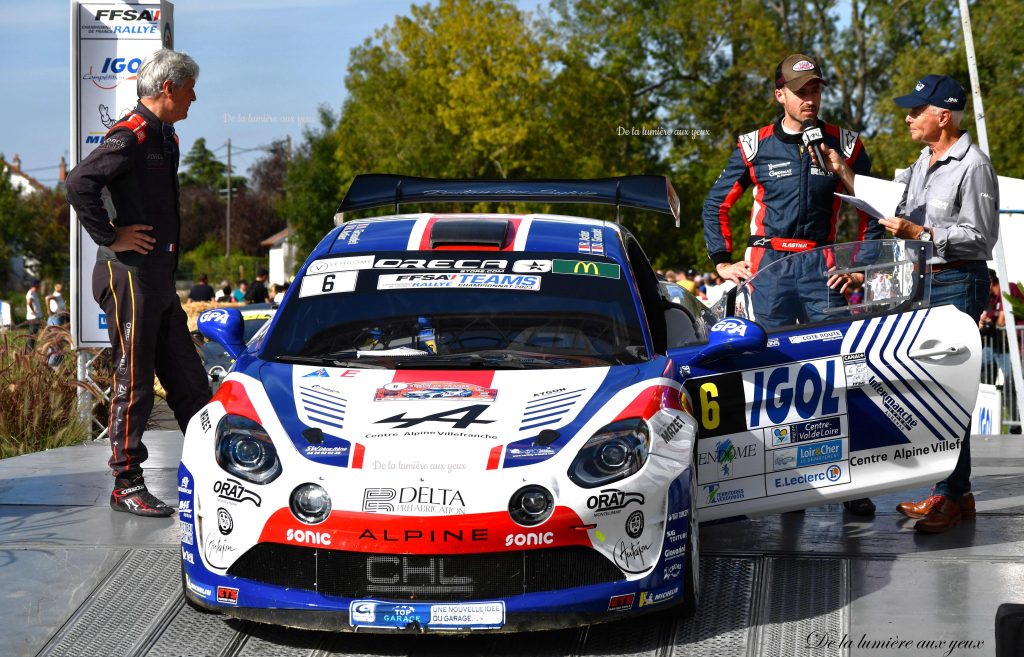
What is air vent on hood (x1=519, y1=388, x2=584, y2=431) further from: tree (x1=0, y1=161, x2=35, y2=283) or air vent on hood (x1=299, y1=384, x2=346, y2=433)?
tree (x1=0, y1=161, x2=35, y2=283)

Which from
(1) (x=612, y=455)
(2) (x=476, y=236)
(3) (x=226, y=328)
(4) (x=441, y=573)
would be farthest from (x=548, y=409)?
(3) (x=226, y=328)

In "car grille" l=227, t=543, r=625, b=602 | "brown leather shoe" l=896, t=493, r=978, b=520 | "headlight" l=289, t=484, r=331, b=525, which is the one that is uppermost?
"headlight" l=289, t=484, r=331, b=525

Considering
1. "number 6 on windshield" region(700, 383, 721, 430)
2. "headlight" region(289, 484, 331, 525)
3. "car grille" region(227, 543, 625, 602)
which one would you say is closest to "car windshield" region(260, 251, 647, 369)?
"number 6 on windshield" region(700, 383, 721, 430)

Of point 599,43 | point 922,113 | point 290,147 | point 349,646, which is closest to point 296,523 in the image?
point 349,646

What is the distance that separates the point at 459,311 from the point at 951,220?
2.39 metres

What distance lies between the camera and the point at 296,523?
13.0 feet

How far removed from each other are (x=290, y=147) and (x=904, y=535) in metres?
102

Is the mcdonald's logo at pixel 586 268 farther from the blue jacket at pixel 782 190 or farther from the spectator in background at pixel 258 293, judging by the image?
the spectator in background at pixel 258 293

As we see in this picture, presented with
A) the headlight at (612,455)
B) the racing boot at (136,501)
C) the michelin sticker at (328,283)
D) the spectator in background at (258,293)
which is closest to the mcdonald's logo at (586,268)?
the michelin sticker at (328,283)

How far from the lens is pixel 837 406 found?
5.13 meters

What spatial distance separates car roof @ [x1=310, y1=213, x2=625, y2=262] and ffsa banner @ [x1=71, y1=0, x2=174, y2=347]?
4.85 meters

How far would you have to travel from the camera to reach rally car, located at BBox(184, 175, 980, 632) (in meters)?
3.95

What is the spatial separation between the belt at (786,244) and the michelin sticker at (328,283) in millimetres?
2216

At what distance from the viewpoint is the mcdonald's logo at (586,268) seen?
207 inches
